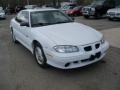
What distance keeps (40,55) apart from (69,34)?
0.93 metres

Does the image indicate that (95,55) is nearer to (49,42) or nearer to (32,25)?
(49,42)

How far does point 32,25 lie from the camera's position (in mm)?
5227

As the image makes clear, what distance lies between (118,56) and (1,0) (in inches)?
1640

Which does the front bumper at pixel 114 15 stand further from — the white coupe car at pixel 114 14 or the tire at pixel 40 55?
the tire at pixel 40 55

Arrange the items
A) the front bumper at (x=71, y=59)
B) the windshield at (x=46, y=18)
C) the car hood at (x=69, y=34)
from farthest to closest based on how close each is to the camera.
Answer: the windshield at (x=46, y=18) → the car hood at (x=69, y=34) → the front bumper at (x=71, y=59)

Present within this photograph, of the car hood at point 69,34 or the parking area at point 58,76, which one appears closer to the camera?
the parking area at point 58,76

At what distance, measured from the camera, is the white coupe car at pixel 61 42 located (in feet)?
13.1

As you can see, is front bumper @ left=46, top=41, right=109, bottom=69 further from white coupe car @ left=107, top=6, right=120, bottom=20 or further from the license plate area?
white coupe car @ left=107, top=6, right=120, bottom=20

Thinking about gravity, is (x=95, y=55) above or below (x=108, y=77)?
above

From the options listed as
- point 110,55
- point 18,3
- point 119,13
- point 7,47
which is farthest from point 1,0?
point 110,55

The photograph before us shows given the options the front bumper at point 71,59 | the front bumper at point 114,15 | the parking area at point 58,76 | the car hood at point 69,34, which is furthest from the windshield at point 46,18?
the front bumper at point 114,15

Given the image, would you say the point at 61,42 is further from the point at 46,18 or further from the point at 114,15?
the point at 114,15

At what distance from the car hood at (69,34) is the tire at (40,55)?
0.39 metres

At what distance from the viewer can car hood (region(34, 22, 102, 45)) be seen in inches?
162
